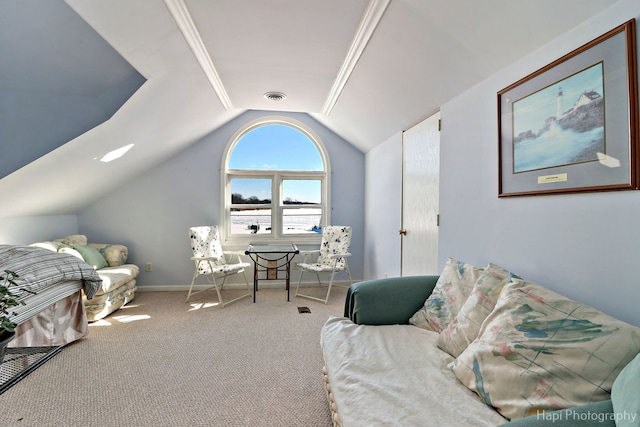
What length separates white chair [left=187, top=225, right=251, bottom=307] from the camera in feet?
12.7

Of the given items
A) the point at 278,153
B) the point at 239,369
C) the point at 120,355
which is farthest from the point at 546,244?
the point at 278,153

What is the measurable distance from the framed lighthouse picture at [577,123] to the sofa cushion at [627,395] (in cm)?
66

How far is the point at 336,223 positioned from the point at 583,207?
12.1 feet

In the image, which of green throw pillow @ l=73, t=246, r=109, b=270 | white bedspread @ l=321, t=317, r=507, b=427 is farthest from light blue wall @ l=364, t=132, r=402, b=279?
green throw pillow @ l=73, t=246, r=109, b=270

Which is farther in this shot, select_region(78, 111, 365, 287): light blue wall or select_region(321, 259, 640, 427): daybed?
select_region(78, 111, 365, 287): light blue wall

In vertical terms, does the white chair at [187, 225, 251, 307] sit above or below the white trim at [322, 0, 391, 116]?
below

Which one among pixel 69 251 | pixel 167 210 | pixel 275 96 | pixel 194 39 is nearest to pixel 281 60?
pixel 194 39

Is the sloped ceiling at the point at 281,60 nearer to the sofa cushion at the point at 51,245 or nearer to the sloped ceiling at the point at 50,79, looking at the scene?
Answer: the sloped ceiling at the point at 50,79

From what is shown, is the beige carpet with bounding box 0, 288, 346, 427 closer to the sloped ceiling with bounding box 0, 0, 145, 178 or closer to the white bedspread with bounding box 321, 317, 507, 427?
the white bedspread with bounding box 321, 317, 507, 427

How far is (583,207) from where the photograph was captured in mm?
1326

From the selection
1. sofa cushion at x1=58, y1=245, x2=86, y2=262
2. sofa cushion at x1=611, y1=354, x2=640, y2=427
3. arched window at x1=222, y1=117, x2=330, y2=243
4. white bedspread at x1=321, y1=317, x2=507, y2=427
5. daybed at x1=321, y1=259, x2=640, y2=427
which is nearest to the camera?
sofa cushion at x1=611, y1=354, x2=640, y2=427

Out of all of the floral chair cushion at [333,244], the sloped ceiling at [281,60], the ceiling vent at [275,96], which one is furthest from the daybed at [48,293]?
the floral chair cushion at [333,244]

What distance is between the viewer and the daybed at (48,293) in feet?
7.04

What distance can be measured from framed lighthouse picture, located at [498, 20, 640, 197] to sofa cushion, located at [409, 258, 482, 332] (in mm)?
519
